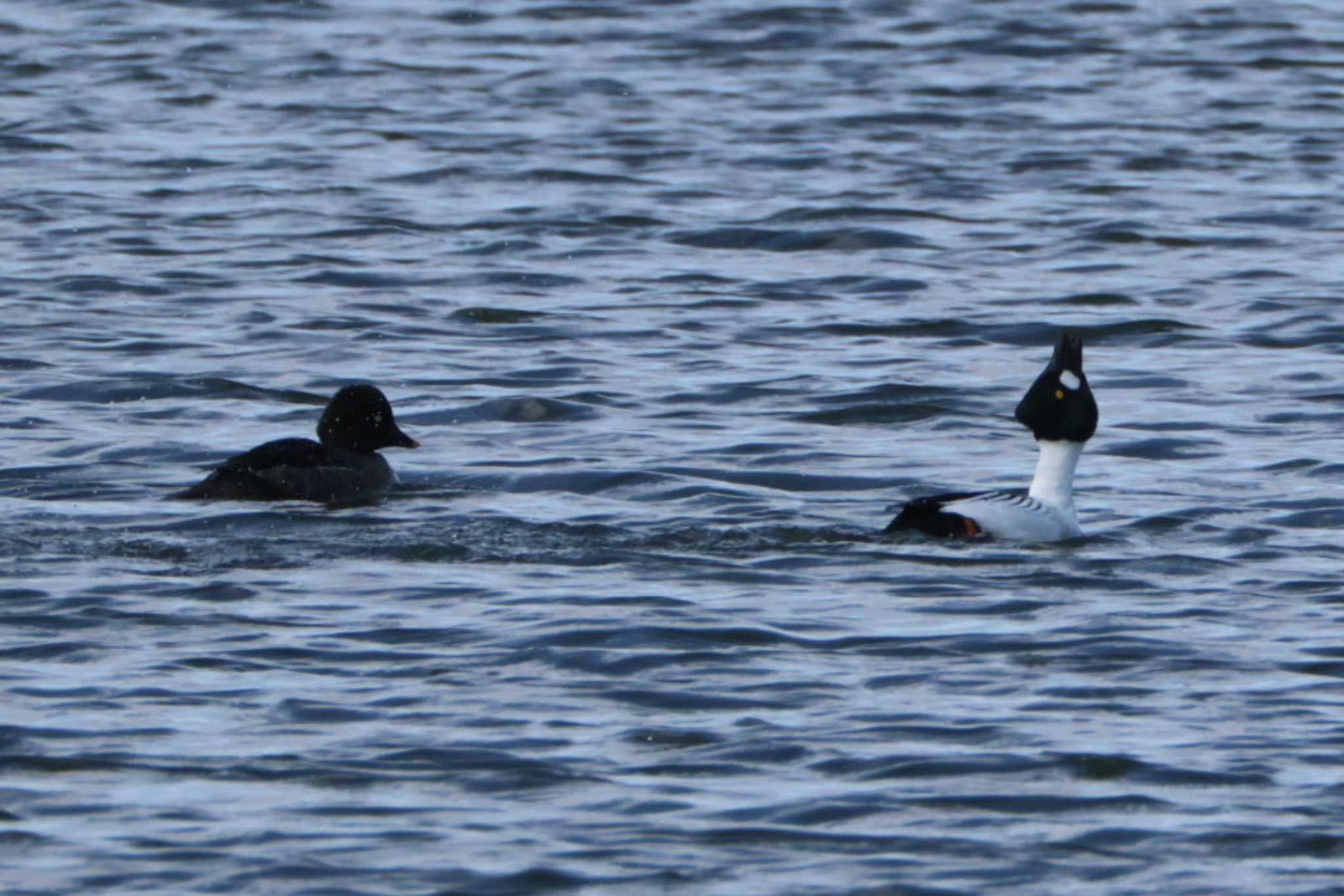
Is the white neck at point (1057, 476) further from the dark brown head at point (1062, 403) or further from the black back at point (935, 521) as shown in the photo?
the black back at point (935, 521)

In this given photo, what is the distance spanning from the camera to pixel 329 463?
13609 millimetres

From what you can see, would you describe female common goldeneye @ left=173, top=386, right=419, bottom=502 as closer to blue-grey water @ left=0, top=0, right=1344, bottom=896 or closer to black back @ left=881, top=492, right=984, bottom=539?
blue-grey water @ left=0, top=0, right=1344, bottom=896

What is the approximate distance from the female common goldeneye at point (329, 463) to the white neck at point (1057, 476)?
10.3 ft

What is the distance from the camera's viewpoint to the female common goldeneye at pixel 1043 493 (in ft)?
40.9

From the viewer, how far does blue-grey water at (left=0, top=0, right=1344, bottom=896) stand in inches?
344

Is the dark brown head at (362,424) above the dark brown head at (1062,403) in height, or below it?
below

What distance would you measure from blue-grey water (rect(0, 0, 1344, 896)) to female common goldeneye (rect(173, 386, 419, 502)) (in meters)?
0.17

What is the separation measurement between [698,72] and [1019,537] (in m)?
16.5

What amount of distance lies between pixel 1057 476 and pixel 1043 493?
0.09 meters

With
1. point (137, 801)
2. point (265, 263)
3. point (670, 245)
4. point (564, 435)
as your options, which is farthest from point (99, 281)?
point (137, 801)

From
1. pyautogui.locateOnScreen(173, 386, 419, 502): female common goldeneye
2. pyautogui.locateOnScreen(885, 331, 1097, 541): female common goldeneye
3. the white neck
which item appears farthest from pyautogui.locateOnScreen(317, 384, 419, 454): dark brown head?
the white neck

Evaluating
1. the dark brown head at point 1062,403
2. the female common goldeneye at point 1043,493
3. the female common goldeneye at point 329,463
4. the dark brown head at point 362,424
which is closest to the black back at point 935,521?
the female common goldeneye at point 1043,493

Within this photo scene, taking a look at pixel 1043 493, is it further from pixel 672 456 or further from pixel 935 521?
pixel 672 456

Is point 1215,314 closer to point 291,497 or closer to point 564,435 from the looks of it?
point 564,435
